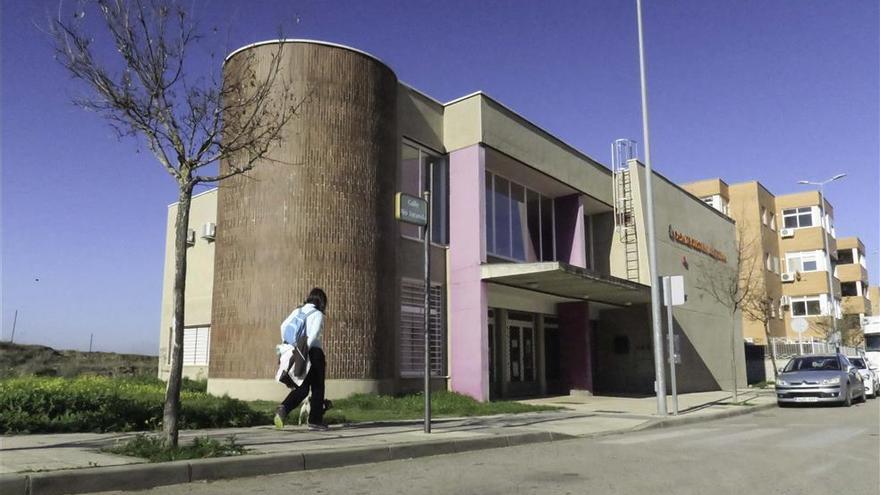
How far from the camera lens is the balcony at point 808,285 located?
49719mm

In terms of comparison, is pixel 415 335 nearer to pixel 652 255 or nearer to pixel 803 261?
pixel 652 255

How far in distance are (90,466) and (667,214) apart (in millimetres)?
24309

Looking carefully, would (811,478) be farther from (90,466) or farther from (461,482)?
(90,466)

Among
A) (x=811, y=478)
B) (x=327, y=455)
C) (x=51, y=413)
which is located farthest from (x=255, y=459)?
(x=811, y=478)

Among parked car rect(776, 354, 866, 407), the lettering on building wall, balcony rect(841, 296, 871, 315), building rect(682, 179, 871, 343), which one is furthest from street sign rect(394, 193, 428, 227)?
balcony rect(841, 296, 871, 315)

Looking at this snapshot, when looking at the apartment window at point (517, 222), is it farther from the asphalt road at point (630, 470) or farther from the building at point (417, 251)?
the asphalt road at point (630, 470)

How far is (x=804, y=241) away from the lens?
167 feet

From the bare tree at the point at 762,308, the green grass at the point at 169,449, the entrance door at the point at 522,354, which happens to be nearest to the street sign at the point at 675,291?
the entrance door at the point at 522,354

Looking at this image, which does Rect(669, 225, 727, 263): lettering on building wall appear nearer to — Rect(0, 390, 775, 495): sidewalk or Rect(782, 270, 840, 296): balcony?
Rect(0, 390, 775, 495): sidewalk

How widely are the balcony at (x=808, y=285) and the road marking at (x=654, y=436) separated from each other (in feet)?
139

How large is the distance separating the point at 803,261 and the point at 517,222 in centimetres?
3795

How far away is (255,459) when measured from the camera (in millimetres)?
6938

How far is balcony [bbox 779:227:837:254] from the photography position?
50.4 metres

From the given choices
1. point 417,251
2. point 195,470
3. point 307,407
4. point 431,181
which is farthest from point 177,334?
point 431,181
